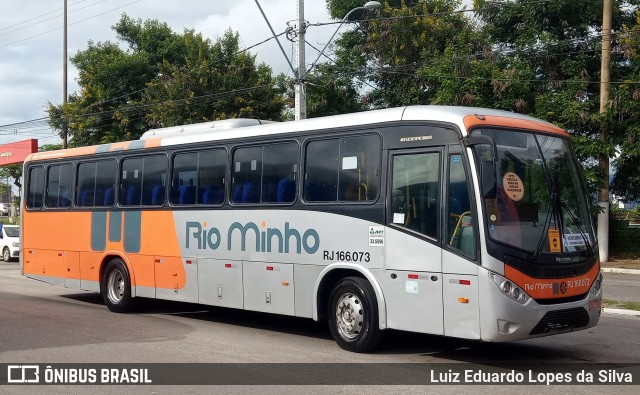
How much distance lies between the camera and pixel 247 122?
13.8 metres

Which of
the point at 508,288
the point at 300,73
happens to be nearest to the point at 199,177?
the point at 508,288

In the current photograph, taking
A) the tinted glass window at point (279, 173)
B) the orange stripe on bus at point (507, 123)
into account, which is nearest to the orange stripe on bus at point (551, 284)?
the orange stripe on bus at point (507, 123)

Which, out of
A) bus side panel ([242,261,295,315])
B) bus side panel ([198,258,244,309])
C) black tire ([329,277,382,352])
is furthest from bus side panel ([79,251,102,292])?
black tire ([329,277,382,352])

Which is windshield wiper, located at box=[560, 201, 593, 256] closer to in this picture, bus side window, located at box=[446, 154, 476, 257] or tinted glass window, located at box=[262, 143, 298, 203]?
bus side window, located at box=[446, 154, 476, 257]

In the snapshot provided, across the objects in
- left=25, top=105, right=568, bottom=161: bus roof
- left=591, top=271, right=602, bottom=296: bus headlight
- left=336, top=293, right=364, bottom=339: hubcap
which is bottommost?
left=336, top=293, right=364, bottom=339: hubcap

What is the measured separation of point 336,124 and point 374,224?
1.66 metres

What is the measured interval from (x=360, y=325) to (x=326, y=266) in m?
1.00

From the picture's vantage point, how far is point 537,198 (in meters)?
9.30

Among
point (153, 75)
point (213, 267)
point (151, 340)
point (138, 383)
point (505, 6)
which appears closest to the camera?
point (138, 383)

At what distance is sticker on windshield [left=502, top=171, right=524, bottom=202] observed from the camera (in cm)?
911

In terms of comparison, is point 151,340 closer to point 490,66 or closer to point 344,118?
point 344,118

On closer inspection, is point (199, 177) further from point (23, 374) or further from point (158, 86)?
point (158, 86)

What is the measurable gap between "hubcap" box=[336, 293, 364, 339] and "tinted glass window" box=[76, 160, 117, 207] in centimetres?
644

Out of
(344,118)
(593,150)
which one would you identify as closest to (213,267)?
(344,118)
